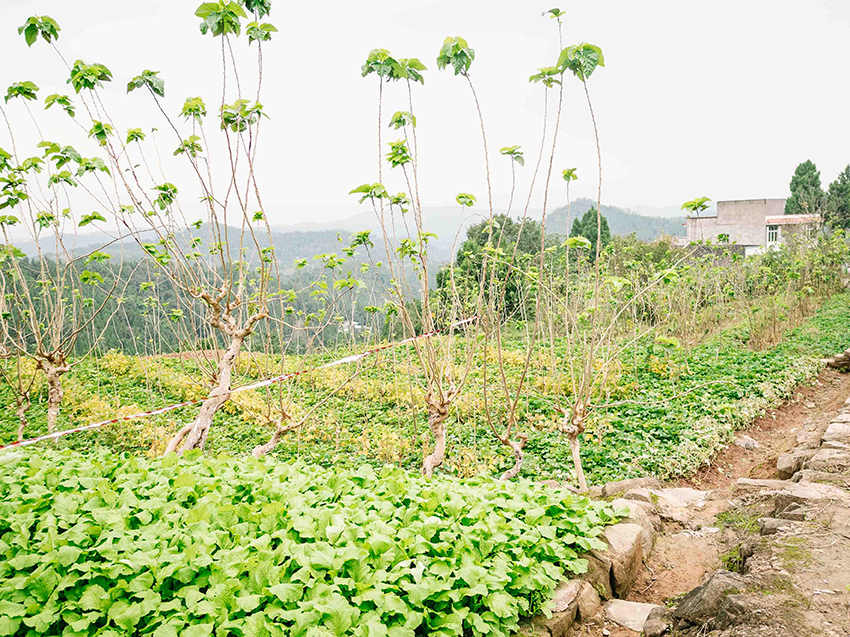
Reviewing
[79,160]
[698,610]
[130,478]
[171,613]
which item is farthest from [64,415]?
[698,610]

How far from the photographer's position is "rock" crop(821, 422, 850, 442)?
4.14 m

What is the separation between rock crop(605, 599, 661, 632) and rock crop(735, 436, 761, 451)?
3.53 metres

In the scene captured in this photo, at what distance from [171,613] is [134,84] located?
3220mm

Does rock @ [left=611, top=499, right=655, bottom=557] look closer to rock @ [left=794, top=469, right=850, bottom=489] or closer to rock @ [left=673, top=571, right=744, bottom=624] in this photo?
rock @ [left=673, top=571, right=744, bottom=624]

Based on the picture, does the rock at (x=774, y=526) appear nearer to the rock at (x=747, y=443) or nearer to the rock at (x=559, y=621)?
the rock at (x=559, y=621)

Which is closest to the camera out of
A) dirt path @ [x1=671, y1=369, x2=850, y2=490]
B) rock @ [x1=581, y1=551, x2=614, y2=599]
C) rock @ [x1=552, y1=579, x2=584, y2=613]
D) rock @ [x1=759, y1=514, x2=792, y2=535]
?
rock @ [x1=552, y1=579, x2=584, y2=613]

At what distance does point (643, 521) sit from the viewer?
3008mm

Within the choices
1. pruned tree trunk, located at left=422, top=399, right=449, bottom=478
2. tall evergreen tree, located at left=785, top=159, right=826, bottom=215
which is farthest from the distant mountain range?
tall evergreen tree, located at left=785, top=159, right=826, bottom=215

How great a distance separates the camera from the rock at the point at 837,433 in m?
4.14

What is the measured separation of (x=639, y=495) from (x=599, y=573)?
1172mm

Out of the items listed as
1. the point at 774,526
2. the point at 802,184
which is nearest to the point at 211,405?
the point at 774,526

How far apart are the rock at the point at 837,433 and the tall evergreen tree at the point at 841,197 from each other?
2401 cm

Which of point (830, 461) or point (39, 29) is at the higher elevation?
point (39, 29)

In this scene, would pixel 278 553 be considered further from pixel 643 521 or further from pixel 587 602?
pixel 643 521
